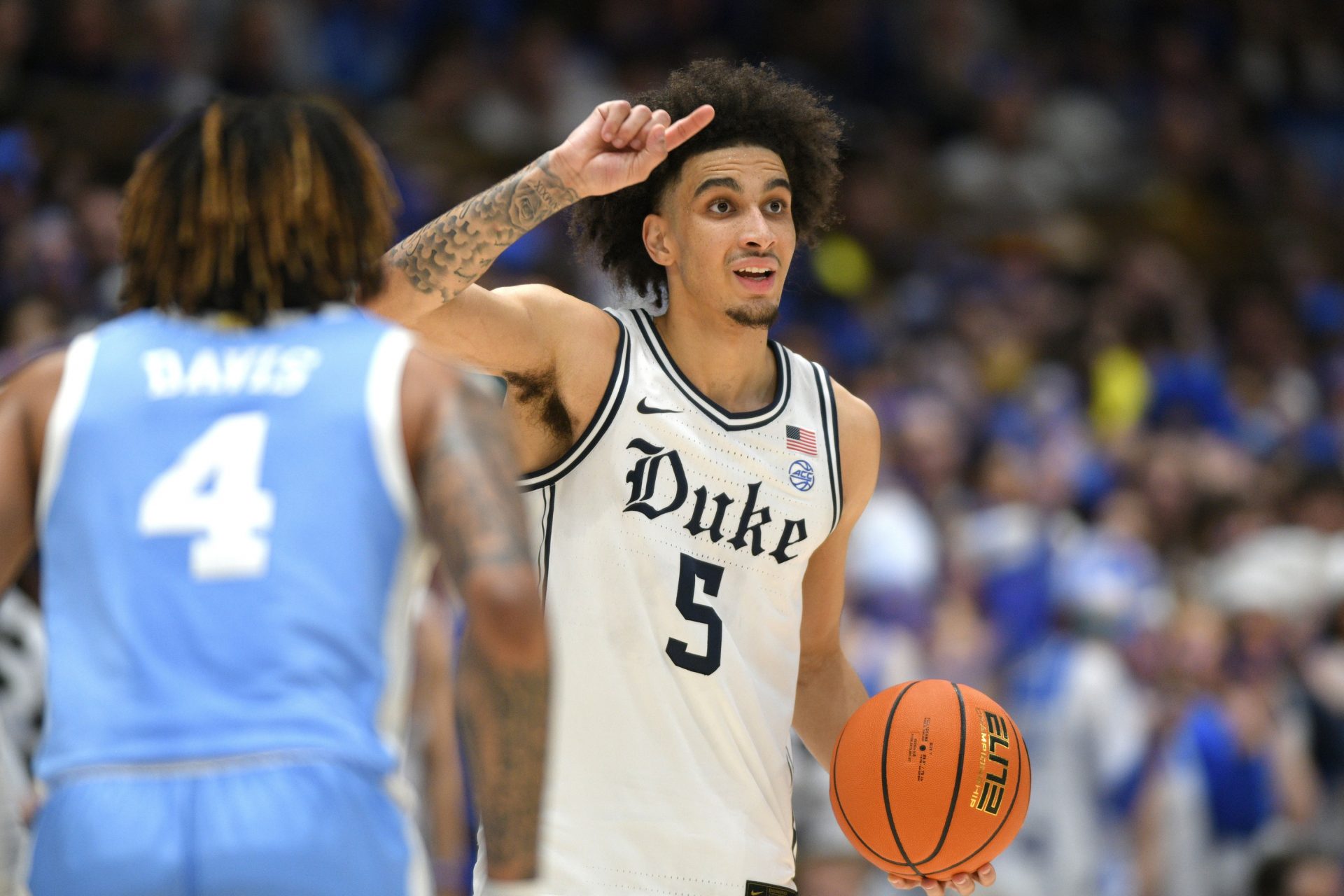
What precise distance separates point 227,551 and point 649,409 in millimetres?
2123

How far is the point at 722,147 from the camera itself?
505 centimetres

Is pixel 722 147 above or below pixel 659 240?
above

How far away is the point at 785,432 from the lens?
4.89 metres

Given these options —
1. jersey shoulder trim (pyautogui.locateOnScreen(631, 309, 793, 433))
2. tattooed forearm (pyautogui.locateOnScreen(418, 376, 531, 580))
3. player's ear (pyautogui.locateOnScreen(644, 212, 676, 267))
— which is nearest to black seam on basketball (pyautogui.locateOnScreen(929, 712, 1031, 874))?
jersey shoulder trim (pyautogui.locateOnScreen(631, 309, 793, 433))

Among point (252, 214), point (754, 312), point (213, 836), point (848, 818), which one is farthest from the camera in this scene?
point (754, 312)

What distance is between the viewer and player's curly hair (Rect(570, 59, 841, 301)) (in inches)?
201

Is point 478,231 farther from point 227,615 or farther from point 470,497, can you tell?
point 227,615

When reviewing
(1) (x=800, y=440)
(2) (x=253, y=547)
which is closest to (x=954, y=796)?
(1) (x=800, y=440)

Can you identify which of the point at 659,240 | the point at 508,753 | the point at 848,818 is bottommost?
the point at 848,818

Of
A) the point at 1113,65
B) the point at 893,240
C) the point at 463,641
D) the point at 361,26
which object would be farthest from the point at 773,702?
the point at 1113,65

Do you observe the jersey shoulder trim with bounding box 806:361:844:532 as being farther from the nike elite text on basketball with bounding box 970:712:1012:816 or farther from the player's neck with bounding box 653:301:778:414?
the nike elite text on basketball with bounding box 970:712:1012:816

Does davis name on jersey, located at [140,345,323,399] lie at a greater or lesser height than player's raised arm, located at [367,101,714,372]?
lesser

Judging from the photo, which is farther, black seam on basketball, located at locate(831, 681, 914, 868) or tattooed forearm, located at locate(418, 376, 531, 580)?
black seam on basketball, located at locate(831, 681, 914, 868)

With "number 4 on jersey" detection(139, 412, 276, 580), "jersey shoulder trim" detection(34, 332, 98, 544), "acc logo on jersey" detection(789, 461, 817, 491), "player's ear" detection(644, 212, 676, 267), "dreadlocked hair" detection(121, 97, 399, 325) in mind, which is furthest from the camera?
"player's ear" detection(644, 212, 676, 267)
